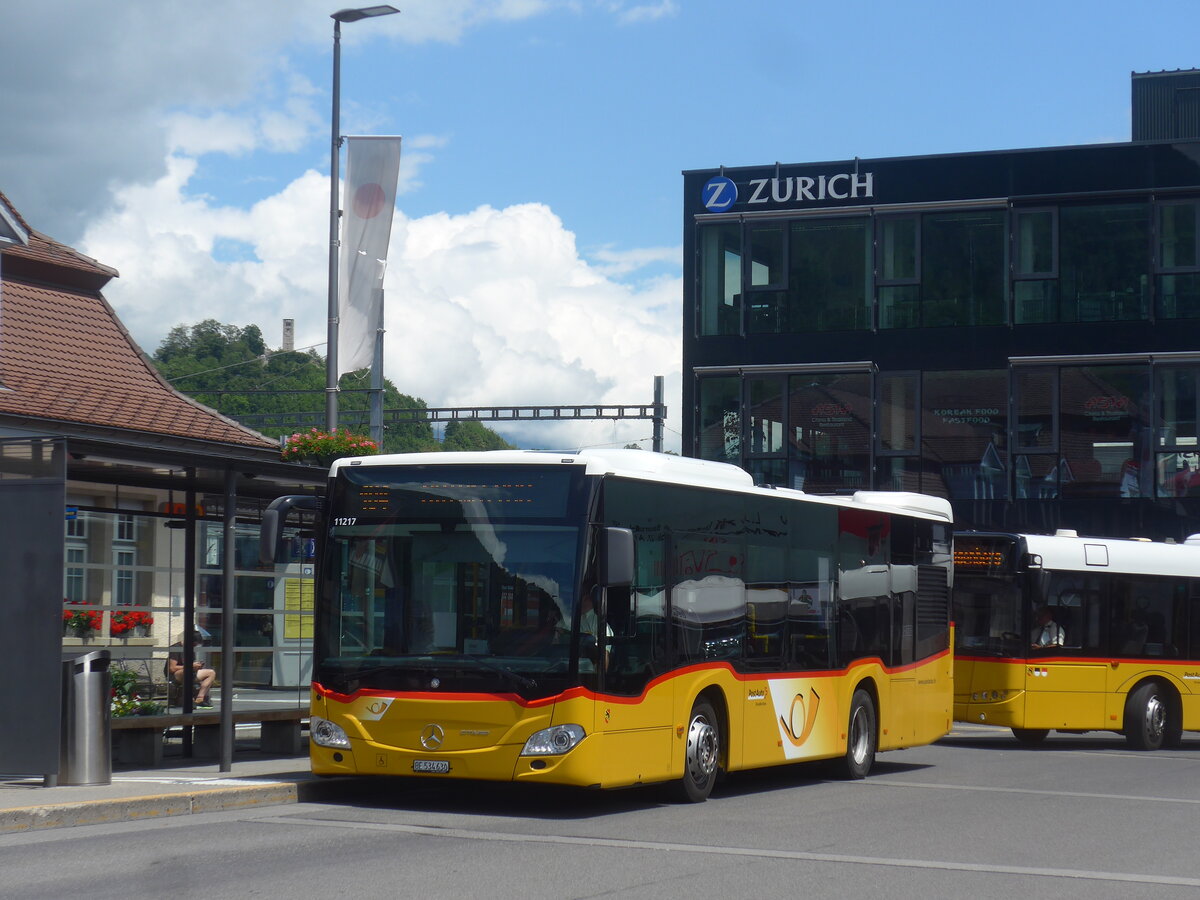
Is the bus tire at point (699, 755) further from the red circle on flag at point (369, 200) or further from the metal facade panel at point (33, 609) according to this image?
the red circle on flag at point (369, 200)

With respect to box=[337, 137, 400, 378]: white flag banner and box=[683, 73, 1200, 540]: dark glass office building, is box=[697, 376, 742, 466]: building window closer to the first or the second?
box=[683, 73, 1200, 540]: dark glass office building

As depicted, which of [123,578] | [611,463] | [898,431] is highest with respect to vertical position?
[898,431]

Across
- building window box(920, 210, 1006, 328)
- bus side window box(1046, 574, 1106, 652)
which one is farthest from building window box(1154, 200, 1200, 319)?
bus side window box(1046, 574, 1106, 652)

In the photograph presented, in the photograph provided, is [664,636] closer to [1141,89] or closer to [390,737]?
[390,737]

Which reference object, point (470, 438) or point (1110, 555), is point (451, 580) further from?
point (470, 438)

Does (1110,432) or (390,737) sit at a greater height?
(1110,432)

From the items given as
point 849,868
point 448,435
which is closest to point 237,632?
point 849,868

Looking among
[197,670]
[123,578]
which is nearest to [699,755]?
[197,670]

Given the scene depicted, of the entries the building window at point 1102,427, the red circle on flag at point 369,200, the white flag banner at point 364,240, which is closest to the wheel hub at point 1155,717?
the building window at point 1102,427

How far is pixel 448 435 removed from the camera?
113000mm

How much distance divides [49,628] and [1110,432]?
85.2 ft

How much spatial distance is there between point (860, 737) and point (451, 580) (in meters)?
6.49

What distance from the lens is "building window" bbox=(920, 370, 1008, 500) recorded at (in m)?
34.8

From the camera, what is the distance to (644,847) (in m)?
11.0
